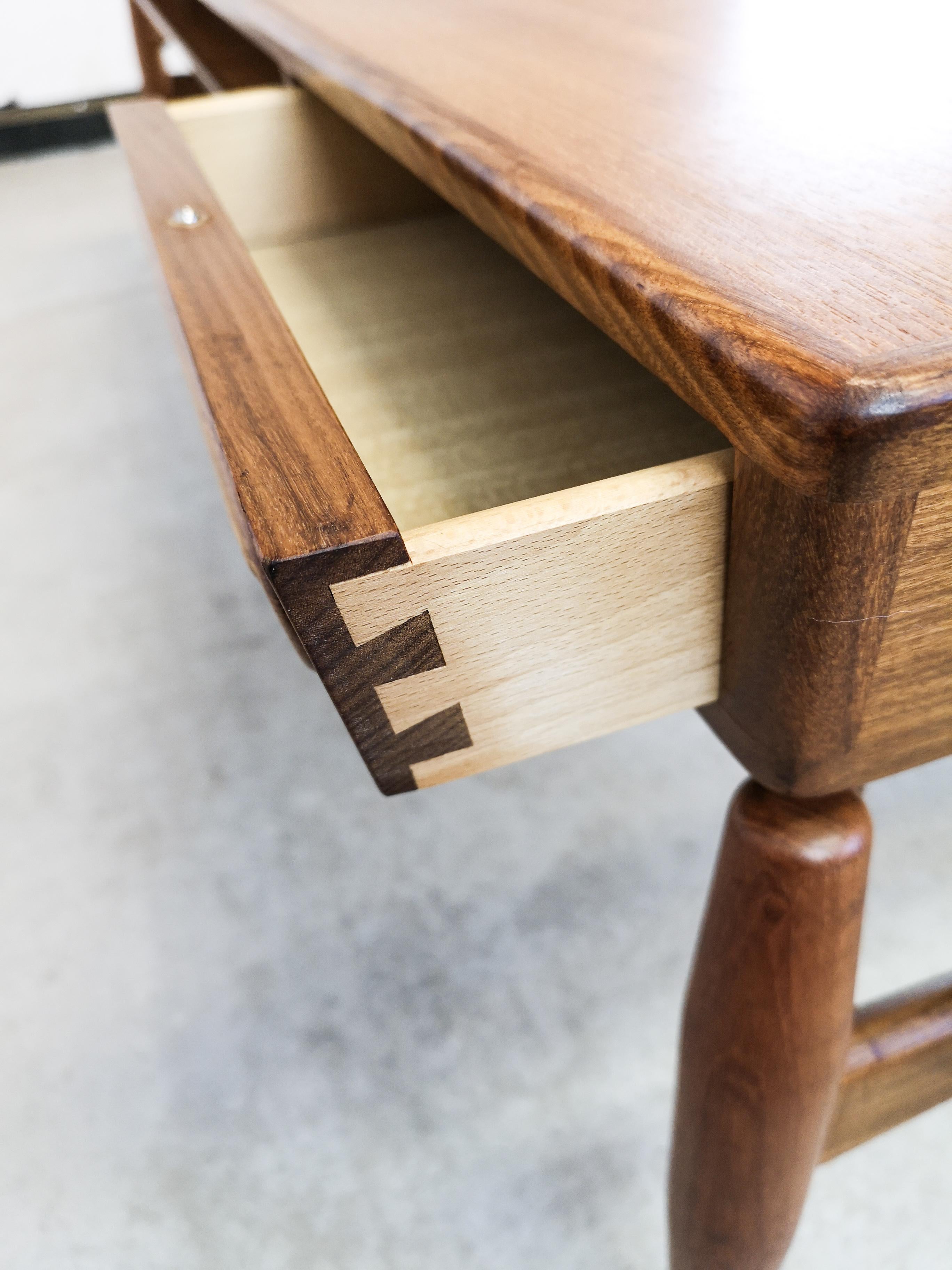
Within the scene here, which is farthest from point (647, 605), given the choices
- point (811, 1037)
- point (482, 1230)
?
point (482, 1230)

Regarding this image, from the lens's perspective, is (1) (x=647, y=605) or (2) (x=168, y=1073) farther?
(2) (x=168, y=1073)

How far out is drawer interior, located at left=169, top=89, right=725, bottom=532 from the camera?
1.43ft

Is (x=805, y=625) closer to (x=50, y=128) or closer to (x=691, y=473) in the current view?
(x=691, y=473)

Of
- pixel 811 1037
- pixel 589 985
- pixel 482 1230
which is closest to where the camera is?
pixel 811 1037

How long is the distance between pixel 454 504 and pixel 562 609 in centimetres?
16

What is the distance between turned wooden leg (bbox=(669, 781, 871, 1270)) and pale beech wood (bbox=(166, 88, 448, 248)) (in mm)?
536

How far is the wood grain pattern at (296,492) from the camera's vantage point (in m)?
0.23

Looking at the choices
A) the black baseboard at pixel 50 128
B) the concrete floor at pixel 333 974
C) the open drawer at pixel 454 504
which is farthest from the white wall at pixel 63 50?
the open drawer at pixel 454 504

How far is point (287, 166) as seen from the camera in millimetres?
673

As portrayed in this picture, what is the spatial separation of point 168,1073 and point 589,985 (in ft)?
0.88

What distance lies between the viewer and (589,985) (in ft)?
→ 2.05

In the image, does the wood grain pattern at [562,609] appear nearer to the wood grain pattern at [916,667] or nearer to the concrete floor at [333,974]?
the wood grain pattern at [916,667]

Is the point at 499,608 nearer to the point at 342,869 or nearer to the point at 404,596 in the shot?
the point at 404,596

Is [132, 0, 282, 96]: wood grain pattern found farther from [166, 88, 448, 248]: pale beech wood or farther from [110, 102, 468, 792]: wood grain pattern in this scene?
[110, 102, 468, 792]: wood grain pattern
